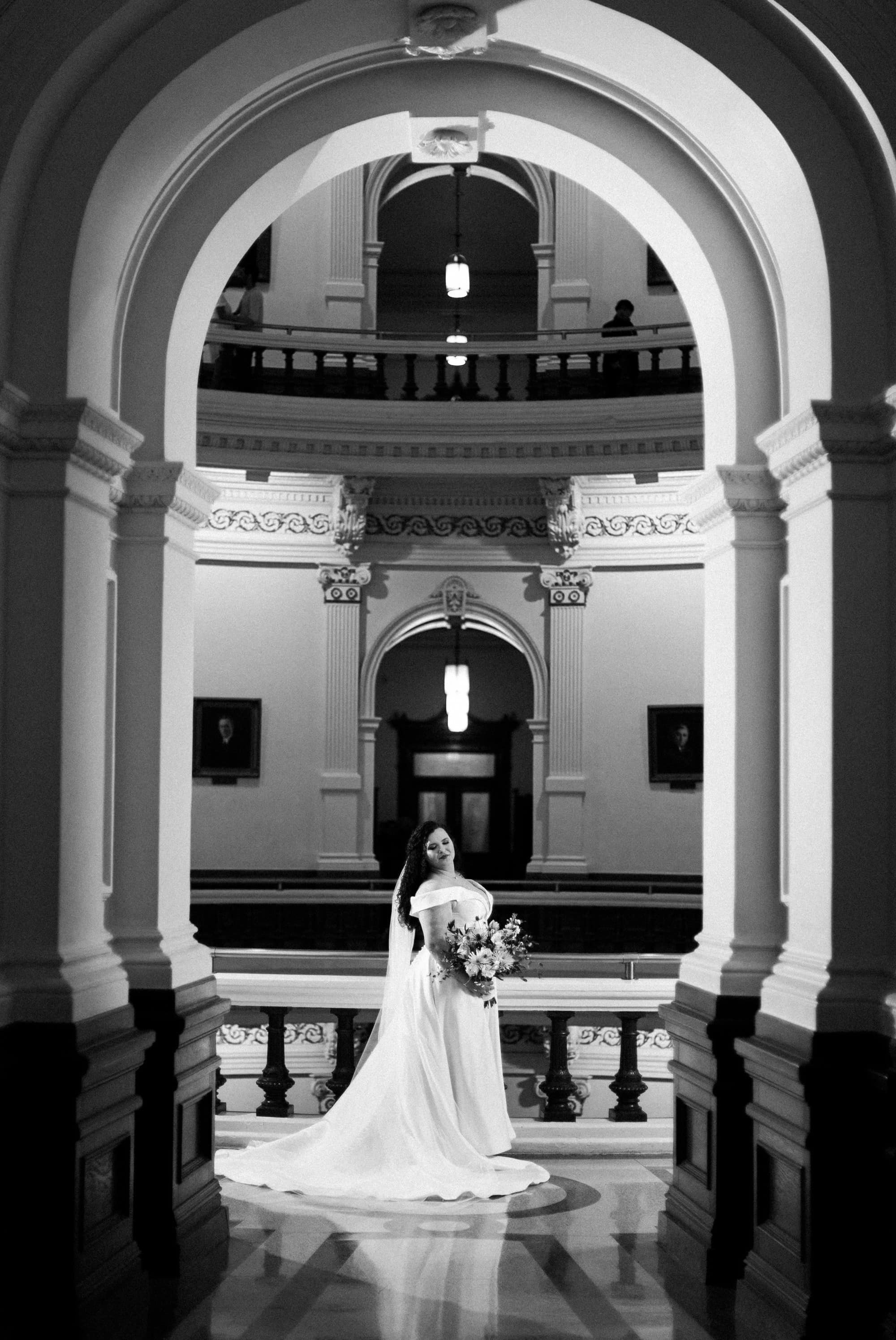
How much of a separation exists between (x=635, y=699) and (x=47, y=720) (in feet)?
44.1

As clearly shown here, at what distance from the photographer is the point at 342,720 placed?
19.0 meters

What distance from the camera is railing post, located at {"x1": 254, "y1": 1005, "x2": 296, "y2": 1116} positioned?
9.66 m

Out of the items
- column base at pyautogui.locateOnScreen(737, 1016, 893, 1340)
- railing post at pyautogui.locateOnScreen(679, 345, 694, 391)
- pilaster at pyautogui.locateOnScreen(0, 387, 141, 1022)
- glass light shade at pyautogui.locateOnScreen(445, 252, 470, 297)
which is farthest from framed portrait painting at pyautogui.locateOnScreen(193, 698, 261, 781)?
column base at pyautogui.locateOnScreen(737, 1016, 893, 1340)

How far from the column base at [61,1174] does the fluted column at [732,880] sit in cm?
248

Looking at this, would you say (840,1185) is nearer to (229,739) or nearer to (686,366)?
(686,366)

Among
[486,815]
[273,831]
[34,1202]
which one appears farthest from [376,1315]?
[486,815]

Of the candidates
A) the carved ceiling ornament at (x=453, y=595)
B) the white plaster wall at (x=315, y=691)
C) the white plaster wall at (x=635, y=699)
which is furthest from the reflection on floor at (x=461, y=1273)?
the carved ceiling ornament at (x=453, y=595)

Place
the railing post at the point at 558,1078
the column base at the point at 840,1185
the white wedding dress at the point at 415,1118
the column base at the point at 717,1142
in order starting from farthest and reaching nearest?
1. the railing post at the point at 558,1078
2. the white wedding dress at the point at 415,1118
3. the column base at the point at 717,1142
4. the column base at the point at 840,1185

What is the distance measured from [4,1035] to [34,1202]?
0.60m

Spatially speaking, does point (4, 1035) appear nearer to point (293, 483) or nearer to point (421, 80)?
point (421, 80)

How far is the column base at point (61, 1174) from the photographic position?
560cm

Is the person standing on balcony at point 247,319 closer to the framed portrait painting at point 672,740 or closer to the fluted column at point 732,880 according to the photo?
the framed portrait painting at point 672,740

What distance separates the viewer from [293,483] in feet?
61.7

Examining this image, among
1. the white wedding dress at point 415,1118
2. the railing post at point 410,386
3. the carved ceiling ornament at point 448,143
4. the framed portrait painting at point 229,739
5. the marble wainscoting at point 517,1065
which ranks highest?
the railing post at point 410,386
